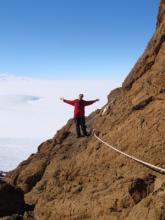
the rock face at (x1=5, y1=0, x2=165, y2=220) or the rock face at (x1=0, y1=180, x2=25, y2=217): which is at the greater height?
the rock face at (x1=5, y1=0, x2=165, y2=220)

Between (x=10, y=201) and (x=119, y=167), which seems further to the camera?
(x=10, y=201)

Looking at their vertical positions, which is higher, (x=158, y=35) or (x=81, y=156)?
(x=158, y=35)

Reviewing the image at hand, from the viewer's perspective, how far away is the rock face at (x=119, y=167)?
987 centimetres

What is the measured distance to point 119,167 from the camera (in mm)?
12547

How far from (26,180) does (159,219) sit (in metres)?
11.3

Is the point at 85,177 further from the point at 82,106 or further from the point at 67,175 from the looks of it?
the point at 82,106

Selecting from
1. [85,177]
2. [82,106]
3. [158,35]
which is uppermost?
[158,35]

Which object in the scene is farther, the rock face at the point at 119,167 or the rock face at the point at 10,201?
the rock face at the point at 10,201

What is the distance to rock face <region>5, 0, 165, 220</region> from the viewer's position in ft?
32.4

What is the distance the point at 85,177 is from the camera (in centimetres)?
1370

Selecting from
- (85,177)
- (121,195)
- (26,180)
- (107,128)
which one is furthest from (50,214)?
(26,180)

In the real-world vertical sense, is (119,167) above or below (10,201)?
above

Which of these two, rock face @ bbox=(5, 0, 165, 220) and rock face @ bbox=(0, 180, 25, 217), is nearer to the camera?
rock face @ bbox=(5, 0, 165, 220)

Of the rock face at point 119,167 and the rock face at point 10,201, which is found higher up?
the rock face at point 119,167
